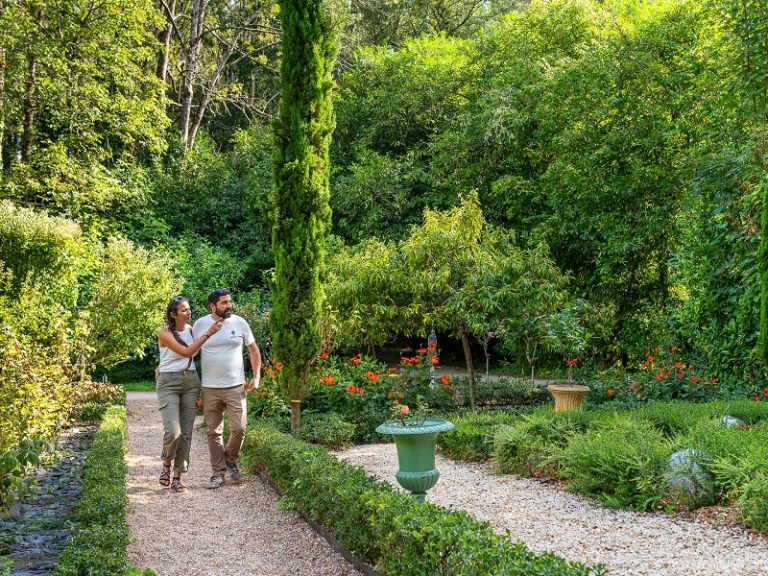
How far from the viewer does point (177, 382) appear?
6320 millimetres

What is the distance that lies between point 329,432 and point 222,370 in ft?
6.37

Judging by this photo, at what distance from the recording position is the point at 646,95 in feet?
46.5

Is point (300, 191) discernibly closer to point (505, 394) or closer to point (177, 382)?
point (177, 382)

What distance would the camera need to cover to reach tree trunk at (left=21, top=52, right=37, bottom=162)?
15820mm

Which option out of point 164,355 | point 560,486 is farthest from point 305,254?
point 560,486

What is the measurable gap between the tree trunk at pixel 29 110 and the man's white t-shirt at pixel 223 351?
12.2 m

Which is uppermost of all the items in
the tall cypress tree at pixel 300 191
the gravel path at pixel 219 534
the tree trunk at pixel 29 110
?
the tree trunk at pixel 29 110

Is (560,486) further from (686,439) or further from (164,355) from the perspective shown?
(164,355)

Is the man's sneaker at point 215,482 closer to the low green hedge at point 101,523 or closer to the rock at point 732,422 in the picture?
the low green hedge at point 101,523

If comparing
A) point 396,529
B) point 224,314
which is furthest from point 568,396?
point 396,529

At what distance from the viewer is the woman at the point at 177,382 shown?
20.4ft

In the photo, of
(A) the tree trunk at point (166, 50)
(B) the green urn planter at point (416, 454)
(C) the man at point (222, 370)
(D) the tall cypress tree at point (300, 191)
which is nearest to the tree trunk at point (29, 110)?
(A) the tree trunk at point (166, 50)

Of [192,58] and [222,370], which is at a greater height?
[192,58]

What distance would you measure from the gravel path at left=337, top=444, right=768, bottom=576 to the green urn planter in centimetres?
67
